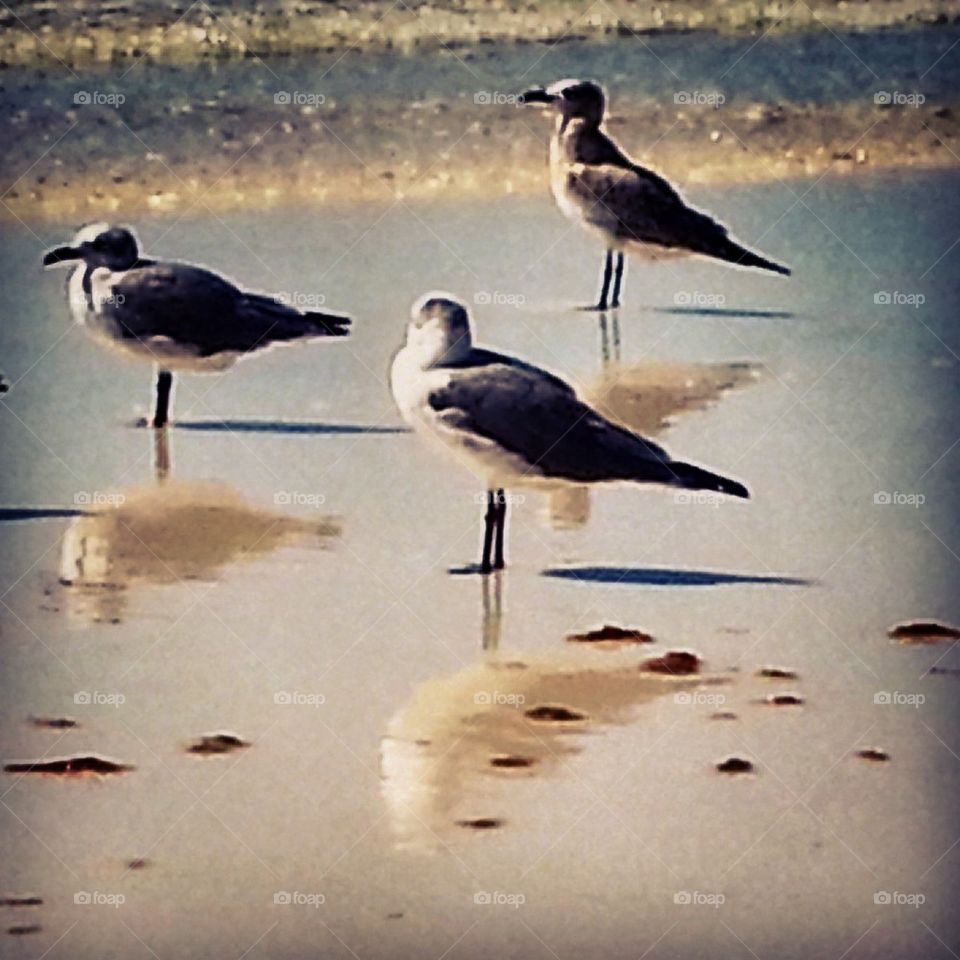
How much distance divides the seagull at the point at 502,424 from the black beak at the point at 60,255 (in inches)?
19.5

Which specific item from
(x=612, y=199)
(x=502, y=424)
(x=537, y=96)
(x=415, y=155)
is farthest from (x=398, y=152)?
(x=502, y=424)

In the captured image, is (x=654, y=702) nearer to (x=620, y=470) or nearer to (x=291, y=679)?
(x=620, y=470)

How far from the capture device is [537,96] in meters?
2.68

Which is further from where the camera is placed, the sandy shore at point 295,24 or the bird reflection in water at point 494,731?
the sandy shore at point 295,24

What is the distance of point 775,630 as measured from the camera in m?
2.63

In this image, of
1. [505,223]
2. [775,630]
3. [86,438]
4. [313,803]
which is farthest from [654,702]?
[86,438]

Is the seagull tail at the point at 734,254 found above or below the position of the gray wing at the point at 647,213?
below

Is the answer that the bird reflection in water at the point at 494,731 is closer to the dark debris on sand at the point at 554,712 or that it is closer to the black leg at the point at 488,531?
→ the dark debris on sand at the point at 554,712

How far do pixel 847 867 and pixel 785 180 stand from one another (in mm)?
993

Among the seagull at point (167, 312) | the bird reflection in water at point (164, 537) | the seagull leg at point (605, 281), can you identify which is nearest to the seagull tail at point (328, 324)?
the seagull at point (167, 312)

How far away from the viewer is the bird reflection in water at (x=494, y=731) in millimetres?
2592

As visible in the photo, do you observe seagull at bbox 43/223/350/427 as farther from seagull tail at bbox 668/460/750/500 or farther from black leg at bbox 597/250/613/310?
seagull tail at bbox 668/460/750/500

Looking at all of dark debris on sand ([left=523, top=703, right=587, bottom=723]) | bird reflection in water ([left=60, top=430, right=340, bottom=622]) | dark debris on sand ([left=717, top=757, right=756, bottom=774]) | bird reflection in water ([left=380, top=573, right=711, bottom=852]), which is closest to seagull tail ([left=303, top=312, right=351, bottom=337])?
bird reflection in water ([left=60, top=430, right=340, bottom=622])

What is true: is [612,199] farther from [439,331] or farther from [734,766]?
[734,766]
